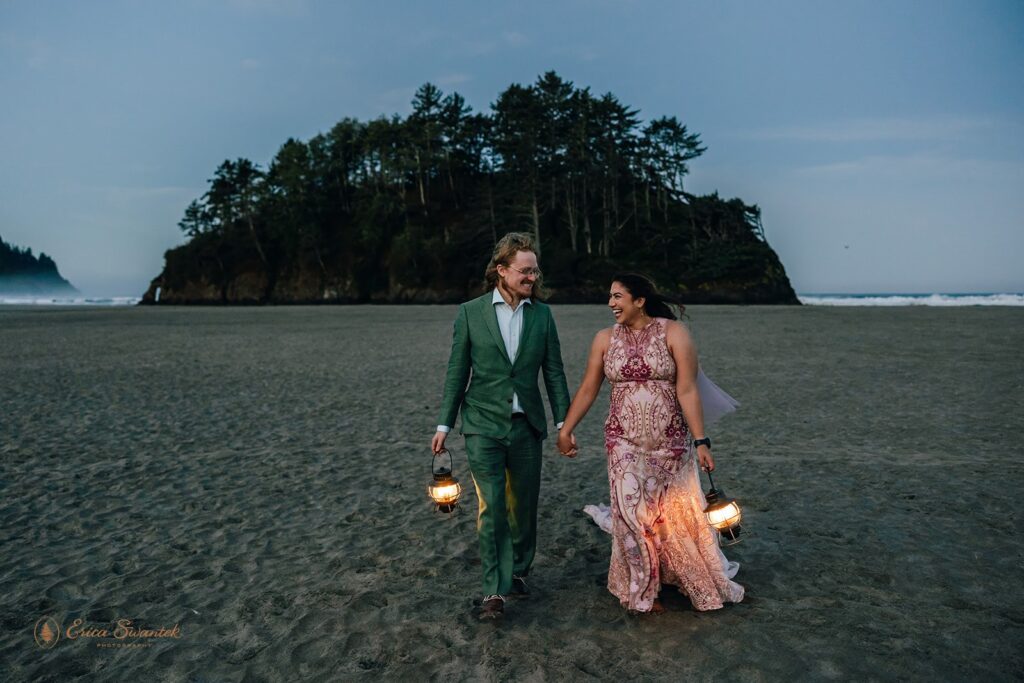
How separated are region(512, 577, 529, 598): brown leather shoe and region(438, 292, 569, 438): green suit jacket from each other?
3.19 feet

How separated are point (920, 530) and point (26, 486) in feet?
26.8

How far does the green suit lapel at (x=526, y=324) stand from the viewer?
3.77 meters

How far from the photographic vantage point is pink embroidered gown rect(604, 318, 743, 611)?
368 centimetres

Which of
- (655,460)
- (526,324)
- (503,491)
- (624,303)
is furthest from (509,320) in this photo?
(655,460)

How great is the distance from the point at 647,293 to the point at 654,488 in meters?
1.12

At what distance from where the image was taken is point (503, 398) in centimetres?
371

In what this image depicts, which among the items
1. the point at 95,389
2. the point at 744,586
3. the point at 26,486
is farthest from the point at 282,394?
the point at 744,586

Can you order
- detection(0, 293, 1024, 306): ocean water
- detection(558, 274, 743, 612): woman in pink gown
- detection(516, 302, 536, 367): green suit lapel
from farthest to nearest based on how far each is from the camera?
detection(0, 293, 1024, 306): ocean water < detection(516, 302, 536, 367): green suit lapel < detection(558, 274, 743, 612): woman in pink gown

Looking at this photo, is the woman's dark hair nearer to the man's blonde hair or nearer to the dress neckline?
the dress neckline

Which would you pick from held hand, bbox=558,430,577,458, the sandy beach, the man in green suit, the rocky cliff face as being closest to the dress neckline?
the man in green suit

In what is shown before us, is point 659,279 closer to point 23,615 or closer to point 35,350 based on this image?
point 35,350

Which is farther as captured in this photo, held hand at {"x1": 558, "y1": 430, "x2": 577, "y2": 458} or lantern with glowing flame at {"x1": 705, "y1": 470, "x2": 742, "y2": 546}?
held hand at {"x1": 558, "y1": 430, "x2": 577, "y2": 458}

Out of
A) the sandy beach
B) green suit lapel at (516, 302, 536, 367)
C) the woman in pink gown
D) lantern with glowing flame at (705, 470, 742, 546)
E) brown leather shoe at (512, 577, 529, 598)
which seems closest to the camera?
the sandy beach

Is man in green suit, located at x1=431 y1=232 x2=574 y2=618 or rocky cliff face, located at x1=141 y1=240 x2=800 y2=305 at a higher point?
rocky cliff face, located at x1=141 y1=240 x2=800 y2=305
